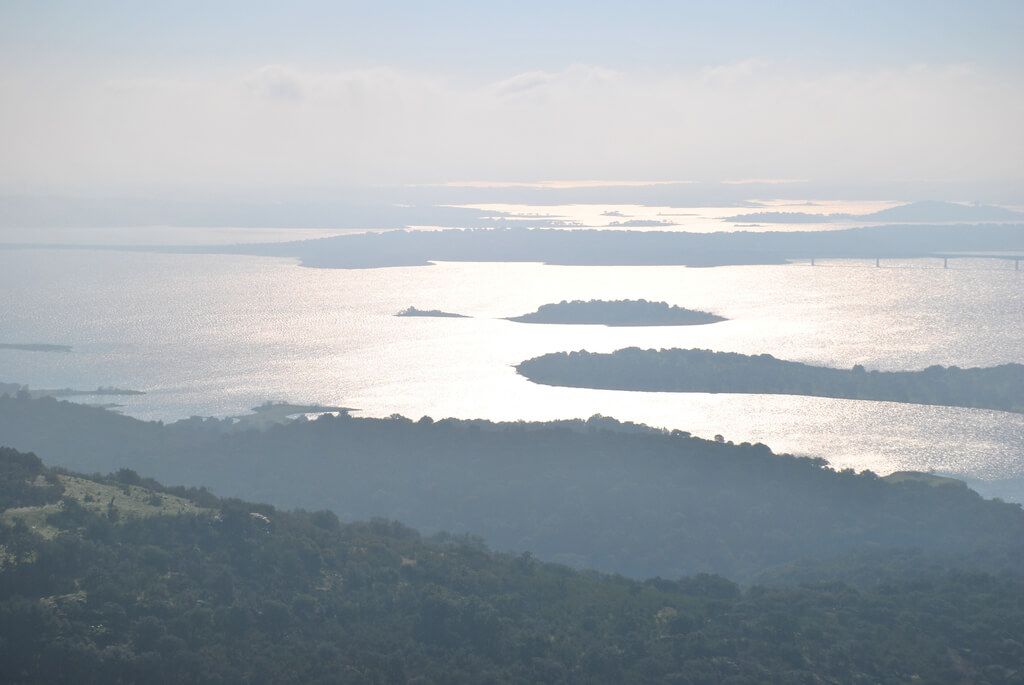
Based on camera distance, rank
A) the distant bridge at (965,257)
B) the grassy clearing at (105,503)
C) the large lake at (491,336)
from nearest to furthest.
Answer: the grassy clearing at (105,503), the large lake at (491,336), the distant bridge at (965,257)

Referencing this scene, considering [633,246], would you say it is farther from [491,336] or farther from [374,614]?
[374,614]

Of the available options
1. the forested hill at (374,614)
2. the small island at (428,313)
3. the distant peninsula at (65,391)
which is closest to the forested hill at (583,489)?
the forested hill at (374,614)

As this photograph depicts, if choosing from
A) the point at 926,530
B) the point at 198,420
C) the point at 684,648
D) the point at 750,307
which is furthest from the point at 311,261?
the point at 684,648

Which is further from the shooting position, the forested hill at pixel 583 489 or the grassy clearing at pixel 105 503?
the forested hill at pixel 583 489

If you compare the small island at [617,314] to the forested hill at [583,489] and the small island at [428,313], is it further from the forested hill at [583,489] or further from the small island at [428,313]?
the forested hill at [583,489]

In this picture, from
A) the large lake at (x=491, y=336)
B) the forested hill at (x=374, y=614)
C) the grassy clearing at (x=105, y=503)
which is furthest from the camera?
the large lake at (x=491, y=336)
